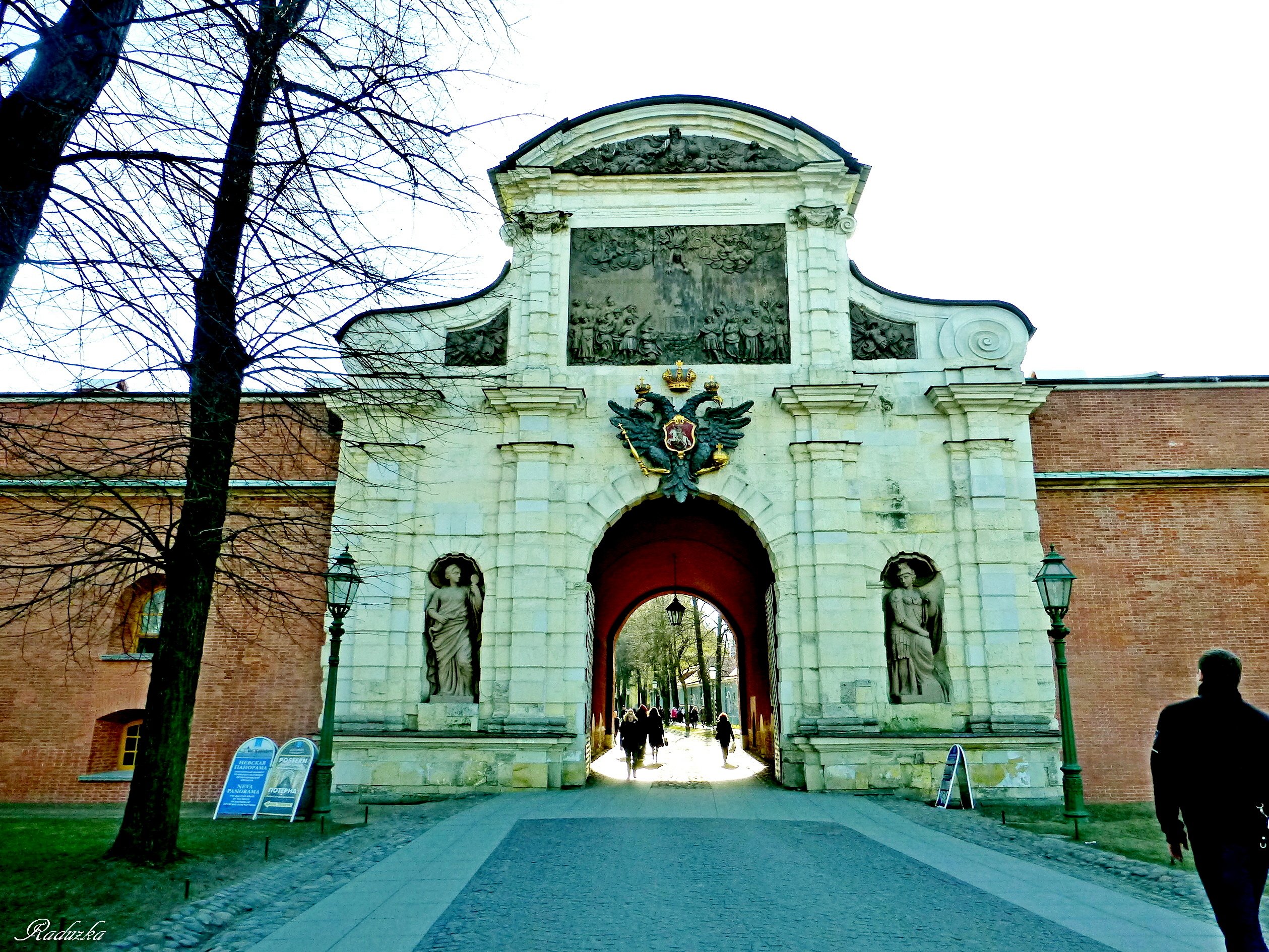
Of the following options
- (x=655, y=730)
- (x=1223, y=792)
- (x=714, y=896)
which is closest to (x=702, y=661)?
(x=655, y=730)

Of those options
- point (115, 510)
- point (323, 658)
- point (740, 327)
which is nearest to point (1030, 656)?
point (740, 327)

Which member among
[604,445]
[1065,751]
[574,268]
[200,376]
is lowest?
[1065,751]

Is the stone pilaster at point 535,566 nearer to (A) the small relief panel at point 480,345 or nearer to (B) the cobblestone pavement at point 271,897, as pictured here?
(A) the small relief panel at point 480,345

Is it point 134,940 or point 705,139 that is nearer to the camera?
point 134,940

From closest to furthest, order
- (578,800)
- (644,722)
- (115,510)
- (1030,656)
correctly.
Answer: (578,800)
(1030,656)
(115,510)
(644,722)

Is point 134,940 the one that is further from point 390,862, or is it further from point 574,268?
point 574,268

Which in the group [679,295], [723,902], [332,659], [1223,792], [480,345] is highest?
[679,295]

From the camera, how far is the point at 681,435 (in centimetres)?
1609

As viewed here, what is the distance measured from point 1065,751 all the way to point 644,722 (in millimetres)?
13923

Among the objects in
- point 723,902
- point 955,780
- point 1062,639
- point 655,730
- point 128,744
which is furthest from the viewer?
point 655,730

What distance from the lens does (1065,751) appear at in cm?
1168

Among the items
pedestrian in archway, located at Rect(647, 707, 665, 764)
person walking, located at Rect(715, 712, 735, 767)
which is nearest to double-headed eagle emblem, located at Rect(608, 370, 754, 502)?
person walking, located at Rect(715, 712, 735, 767)

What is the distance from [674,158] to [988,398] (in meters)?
7.19

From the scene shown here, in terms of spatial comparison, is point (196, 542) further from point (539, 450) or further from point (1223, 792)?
point (1223, 792)
